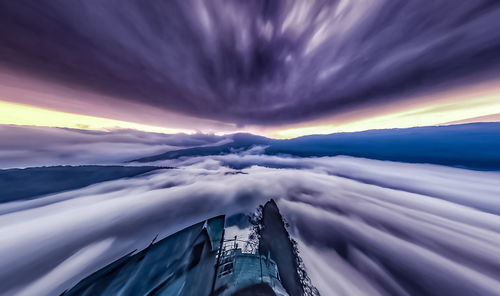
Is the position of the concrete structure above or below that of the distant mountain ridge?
below

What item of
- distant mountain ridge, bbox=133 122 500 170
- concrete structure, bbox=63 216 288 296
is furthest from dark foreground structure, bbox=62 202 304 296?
distant mountain ridge, bbox=133 122 500 170

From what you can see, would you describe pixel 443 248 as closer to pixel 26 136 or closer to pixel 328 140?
pixel 26 136

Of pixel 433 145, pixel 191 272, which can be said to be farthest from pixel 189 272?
Result: pixel 433 145

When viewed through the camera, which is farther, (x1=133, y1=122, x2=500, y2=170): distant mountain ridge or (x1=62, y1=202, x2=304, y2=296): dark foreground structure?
(x1=133, y1=122, x2=500, y2=170): distant mountain ridge

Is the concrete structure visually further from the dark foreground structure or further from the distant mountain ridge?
the distant mountain ridge

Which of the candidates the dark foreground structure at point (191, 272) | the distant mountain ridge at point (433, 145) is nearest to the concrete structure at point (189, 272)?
the dark foreground structure at point (191, 272)

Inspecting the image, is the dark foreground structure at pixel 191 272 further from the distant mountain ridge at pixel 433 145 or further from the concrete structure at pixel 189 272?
the distant mountain ridge at pixel 433 145

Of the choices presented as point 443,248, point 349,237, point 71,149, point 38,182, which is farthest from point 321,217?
point 71,149

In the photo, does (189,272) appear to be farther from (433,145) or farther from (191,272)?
(433,145)
